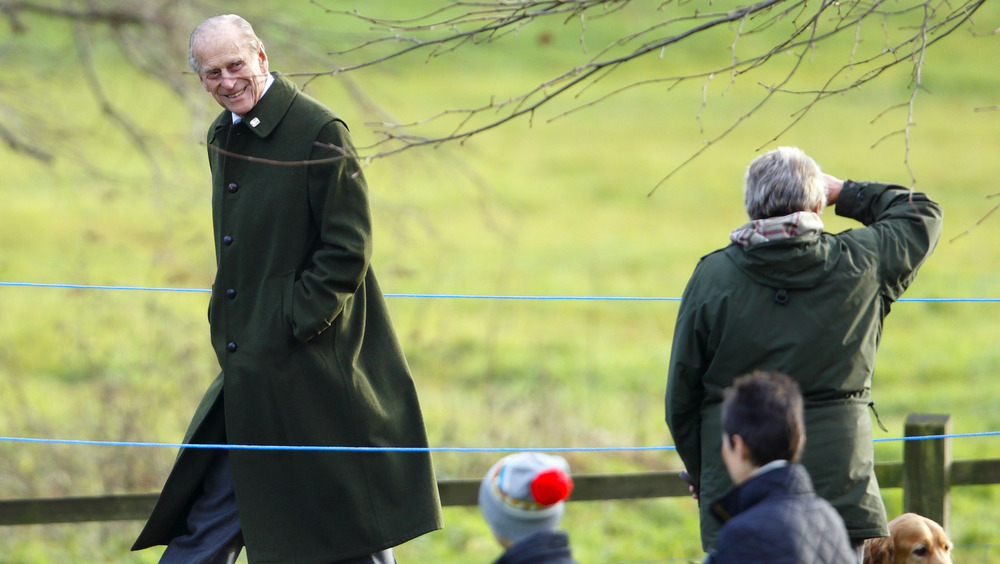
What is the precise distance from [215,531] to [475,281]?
33.1 ft

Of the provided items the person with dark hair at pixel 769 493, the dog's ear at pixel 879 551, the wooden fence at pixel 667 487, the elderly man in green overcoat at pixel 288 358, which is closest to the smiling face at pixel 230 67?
the elderly man in green overcoat at pixel 288 358

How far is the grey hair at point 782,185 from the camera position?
9.68 feet

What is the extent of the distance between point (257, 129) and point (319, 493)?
3.46 feet

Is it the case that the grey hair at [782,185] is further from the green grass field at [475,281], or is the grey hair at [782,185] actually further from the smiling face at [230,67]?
the smiling face at [230,67]

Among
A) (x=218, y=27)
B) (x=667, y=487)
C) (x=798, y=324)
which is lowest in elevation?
(x=667, y=487)

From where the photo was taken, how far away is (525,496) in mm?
2410

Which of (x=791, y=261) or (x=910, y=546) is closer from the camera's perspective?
(x=791, y=261)

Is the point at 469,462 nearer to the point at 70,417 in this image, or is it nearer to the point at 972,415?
the point at 70,417

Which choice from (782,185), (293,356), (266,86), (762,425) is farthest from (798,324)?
(266,86)

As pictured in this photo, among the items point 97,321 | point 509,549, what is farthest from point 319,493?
point 97,321

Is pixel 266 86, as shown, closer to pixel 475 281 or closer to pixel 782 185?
pixel 782 185

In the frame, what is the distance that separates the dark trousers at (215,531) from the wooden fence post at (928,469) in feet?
6.36

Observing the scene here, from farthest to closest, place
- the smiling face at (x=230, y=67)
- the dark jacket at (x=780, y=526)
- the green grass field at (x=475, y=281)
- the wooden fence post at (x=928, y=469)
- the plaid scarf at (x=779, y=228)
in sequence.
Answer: the green grass field at (x=475, y=281) < the wooden fence post at (x=928, y=469) < the smiling face at (x=230, y=67) < the plaid scarf at (x=779, y=228) < the dark jacket at (x=780, y=526)

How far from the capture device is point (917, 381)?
31.6 feet
